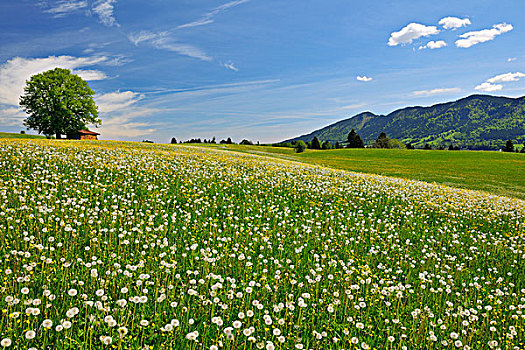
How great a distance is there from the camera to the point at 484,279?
7.89 meters

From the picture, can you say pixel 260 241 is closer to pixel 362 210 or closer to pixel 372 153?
pixel 362 210

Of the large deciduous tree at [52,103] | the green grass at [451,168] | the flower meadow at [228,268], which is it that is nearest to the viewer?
the flower meadow at [228,268]

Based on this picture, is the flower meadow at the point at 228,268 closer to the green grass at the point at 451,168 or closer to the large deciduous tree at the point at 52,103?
the green grass at the point at 451,168

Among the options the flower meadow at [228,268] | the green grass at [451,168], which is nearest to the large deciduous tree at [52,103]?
the green grass at [451,168]

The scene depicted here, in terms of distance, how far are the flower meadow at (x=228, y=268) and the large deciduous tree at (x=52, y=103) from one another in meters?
47.4

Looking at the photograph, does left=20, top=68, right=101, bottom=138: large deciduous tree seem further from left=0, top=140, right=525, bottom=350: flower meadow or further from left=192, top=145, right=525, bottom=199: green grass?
left=0, top=140, right=525, bottom=350: flower meadow

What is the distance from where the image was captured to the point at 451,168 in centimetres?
5112

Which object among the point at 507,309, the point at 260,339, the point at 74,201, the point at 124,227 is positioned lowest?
the point at 507,309

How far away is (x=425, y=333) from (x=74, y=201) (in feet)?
28.2

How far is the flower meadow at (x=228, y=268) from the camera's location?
13.6 ft

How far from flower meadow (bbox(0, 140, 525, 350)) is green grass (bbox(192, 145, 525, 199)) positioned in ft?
80.1

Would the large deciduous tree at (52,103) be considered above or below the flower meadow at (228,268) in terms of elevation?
above

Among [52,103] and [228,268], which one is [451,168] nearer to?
[228,268]

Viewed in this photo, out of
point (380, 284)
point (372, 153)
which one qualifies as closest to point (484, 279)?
point (380, 284)
